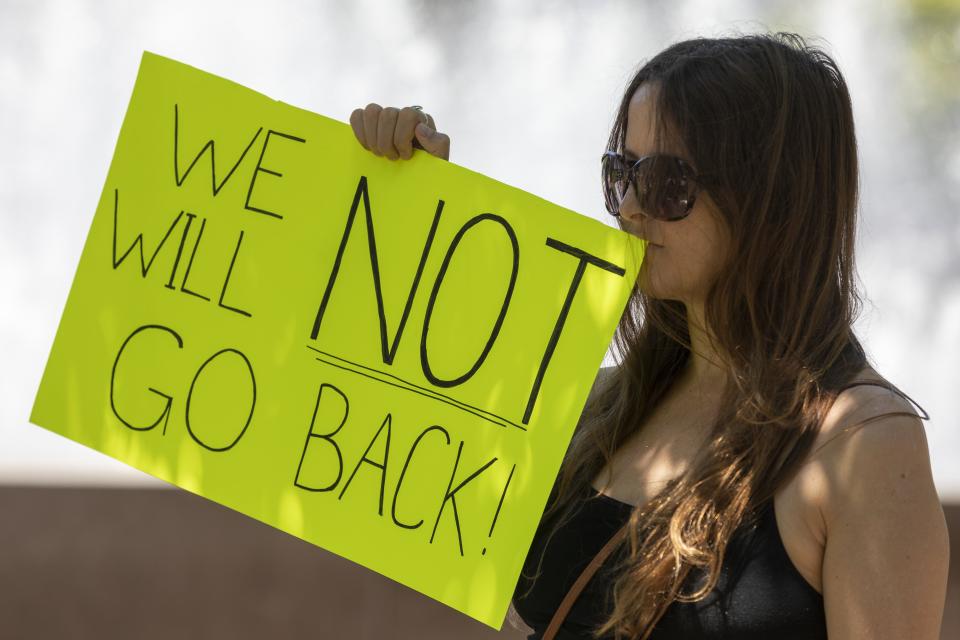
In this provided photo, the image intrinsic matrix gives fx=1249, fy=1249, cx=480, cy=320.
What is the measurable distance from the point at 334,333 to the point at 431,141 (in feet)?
1.11

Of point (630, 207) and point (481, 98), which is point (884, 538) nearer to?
point (630, 207)

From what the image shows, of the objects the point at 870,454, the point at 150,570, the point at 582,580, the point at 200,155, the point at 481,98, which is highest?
the point at 481,98

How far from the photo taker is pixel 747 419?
1.74 metres

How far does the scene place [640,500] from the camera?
1848 mm

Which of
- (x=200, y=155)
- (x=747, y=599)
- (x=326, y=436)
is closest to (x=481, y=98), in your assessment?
(x=200, y=155)

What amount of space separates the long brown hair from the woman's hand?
0.36 metres

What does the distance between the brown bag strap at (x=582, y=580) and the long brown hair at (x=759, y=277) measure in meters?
0.02

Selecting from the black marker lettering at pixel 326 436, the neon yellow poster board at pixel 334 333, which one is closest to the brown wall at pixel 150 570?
the neon yellow poster board at pixel 334 333

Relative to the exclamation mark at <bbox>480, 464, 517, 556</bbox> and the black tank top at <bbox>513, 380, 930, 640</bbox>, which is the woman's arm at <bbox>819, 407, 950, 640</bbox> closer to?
the black tank top at <bbox>513, 380, 930, 640</bbox>

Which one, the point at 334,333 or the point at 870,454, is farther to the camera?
the point at 334,333

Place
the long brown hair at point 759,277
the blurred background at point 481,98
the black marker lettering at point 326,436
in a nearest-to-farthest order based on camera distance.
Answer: the long brown hair at point 759,277
the black marker lettering at point 326,436
the blurred background at point 481,98

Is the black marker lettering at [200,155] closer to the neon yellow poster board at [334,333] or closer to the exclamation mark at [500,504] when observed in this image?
the neon yellow poster board at [334,333]

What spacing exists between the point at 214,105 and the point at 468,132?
3.82 meters

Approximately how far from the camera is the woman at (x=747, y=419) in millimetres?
1604
